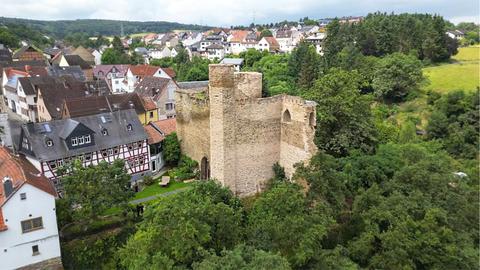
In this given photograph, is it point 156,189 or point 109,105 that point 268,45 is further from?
point 156,189

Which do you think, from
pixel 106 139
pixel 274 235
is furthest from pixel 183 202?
pixel 106 139

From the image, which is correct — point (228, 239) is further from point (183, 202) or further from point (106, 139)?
point (106, 139)

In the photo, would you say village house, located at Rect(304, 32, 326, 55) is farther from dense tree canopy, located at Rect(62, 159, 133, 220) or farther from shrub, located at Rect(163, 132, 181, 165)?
dense tree canopy, located at Rect(62, 159, 133, 220)

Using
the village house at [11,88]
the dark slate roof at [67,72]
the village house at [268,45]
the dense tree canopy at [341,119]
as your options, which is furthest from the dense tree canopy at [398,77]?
the village house at [268,45]

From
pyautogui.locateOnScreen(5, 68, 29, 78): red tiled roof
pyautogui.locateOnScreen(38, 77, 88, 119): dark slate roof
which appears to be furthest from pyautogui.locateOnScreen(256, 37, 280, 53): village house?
pyautogui.locateOnScreen(38, 77, 88, 119): dark slate roof

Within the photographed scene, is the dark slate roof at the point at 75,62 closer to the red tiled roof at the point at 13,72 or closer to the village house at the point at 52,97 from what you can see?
the red tiled roof at the point at 13,72

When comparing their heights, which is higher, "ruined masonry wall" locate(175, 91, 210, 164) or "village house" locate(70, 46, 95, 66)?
"village house" locate(70, 46, 95, 66)

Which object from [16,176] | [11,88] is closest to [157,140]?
[16,176]
